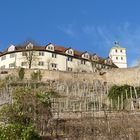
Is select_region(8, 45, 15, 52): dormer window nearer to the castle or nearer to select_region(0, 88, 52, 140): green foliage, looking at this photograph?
the castle

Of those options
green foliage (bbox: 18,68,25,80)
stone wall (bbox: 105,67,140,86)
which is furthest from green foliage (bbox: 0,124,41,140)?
stone wall (bbox: 105,67,140,86)

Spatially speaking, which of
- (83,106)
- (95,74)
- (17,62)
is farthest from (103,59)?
(83,106)

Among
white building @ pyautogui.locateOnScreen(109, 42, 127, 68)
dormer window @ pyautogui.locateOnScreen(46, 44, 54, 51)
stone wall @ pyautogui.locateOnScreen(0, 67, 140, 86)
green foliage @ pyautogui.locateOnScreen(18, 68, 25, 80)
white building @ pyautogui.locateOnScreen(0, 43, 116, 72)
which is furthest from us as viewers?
white building @ pyautogui.locateOnScreen(109, 42, 127, 68)

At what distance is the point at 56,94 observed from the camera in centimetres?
3481

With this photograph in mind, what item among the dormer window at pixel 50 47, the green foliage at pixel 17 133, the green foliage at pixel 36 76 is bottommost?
the green foliage at pixel 17 133

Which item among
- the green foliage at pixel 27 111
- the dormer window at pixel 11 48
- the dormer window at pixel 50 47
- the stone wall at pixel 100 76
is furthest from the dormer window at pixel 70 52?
the green foliage at pixel 27 111

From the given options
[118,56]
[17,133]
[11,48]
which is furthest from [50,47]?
[17,133]

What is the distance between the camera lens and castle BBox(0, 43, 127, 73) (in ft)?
206

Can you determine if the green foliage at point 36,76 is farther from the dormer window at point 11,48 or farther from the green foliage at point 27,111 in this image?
the dormer window at point 11,48

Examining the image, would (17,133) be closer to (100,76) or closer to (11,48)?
(100,76)

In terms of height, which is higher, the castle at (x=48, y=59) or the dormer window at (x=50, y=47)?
the dormer window at (x=50, y=47)

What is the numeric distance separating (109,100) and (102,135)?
11374mm

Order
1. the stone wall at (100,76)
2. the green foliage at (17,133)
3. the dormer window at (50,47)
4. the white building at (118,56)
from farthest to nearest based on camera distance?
the white building at (118,56) → the dormer window at (50,47) → the stone wall at (100,76) → the green foliage at (17,133)

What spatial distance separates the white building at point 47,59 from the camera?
62875 millimetres
